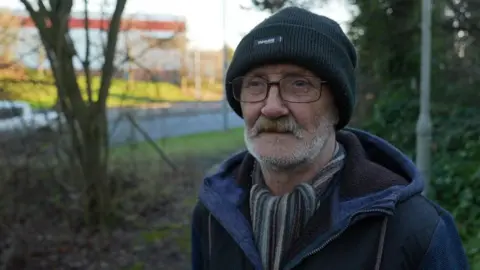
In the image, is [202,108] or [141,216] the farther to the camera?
[202,108]

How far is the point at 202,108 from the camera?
3597 cm

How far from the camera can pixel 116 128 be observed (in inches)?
324

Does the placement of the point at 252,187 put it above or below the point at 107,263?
above

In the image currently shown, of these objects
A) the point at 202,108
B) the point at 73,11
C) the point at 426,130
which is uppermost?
the point at 73,11

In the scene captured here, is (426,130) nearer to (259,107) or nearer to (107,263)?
(107,263)

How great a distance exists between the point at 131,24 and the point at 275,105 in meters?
6.34

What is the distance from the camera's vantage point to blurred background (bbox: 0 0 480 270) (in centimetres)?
667

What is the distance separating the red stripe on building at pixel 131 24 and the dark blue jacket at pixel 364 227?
17.9 ft

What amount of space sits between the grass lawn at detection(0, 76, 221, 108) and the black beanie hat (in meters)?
5.41

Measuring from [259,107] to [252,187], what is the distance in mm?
292

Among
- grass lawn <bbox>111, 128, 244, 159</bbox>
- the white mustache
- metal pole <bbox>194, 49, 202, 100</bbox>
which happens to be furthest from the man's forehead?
metal pole <bbox>194, 49, 202, 100</bbox>

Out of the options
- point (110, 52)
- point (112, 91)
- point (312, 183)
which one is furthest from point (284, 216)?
point (112, 91)

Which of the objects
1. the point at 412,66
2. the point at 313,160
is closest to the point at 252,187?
the point at 313,160

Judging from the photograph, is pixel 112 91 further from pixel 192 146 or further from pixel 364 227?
pixel 192 146
